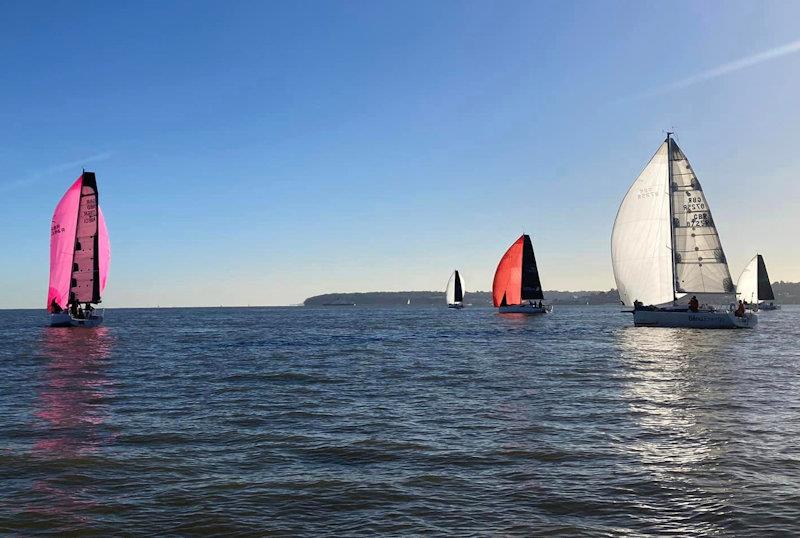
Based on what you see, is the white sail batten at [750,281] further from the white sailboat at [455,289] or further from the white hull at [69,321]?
the white hull at [69,321]

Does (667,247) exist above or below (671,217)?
below

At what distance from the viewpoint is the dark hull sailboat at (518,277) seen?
320 ft

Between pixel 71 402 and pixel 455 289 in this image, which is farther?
pixel 455 289

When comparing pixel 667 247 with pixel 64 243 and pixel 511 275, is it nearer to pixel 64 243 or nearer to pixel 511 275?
pixel 511 275

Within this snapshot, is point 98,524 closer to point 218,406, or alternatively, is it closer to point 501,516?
point 501,516

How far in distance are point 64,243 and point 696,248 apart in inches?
2367

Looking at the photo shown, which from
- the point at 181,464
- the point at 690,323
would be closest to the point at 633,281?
the point at 690,323

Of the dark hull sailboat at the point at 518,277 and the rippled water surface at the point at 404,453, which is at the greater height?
the dark hull sailboat at the point at 518,277

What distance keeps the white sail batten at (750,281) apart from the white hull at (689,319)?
3221 inches

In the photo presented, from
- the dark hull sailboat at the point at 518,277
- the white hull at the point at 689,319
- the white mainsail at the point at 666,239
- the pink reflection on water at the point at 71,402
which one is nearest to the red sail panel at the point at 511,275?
the dark hull sailboat at the point at 518,277

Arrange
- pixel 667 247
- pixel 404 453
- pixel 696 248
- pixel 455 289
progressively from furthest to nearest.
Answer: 1. pixel 455 289
2. pixel 667 247
3. pixel 696 248
4. pixel 404 453

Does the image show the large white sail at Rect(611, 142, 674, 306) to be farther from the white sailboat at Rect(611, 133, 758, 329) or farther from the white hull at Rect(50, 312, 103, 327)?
the white hull at Rect(50, 312, 103, 327)

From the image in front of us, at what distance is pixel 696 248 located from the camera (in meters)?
60.5

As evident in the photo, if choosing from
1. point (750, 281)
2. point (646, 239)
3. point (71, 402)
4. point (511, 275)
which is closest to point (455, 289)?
point (750, 281)
